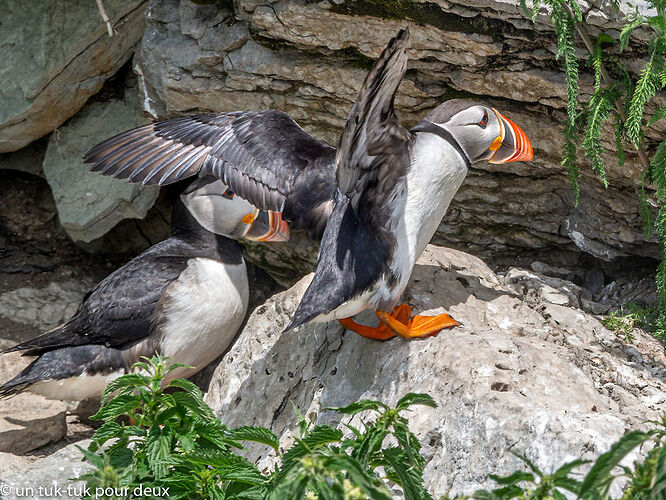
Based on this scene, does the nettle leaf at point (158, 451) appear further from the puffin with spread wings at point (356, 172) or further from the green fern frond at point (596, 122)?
the green fern frond at point (596, 122)

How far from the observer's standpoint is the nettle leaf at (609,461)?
1786 mm

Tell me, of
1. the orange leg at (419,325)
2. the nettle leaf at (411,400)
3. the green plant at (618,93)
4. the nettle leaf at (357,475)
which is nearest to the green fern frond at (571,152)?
the green plant at (618,93)

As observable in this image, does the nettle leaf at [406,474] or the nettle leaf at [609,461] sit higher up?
the nettle leaf at [609,461]

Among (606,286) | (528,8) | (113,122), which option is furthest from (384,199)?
(113,122)

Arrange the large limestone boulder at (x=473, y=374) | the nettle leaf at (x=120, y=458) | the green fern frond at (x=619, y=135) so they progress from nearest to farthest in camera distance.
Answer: the nettle leaf at (x=120, y=458) → the large limestone boulder at (x=473, y=374) → the green fern frond at (x=619, y=135)

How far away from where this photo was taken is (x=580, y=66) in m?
4.46

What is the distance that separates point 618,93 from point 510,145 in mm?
660

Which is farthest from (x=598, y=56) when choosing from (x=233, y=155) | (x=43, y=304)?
(x=43, y=304)

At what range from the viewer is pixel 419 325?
3908mm

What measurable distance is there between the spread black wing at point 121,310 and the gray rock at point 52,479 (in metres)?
1.86

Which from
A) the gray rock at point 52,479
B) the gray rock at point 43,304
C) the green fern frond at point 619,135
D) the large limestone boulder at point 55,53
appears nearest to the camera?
the gray rock at point 52,479

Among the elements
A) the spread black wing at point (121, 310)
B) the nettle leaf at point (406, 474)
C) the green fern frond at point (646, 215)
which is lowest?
the spread black wing at point (121, 310)

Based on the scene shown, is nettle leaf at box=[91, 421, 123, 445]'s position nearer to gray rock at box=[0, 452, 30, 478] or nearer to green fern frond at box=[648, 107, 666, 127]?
gray rock at box=[0, 452, 30, 478]

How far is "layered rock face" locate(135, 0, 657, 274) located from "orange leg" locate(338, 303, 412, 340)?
1.48 m
